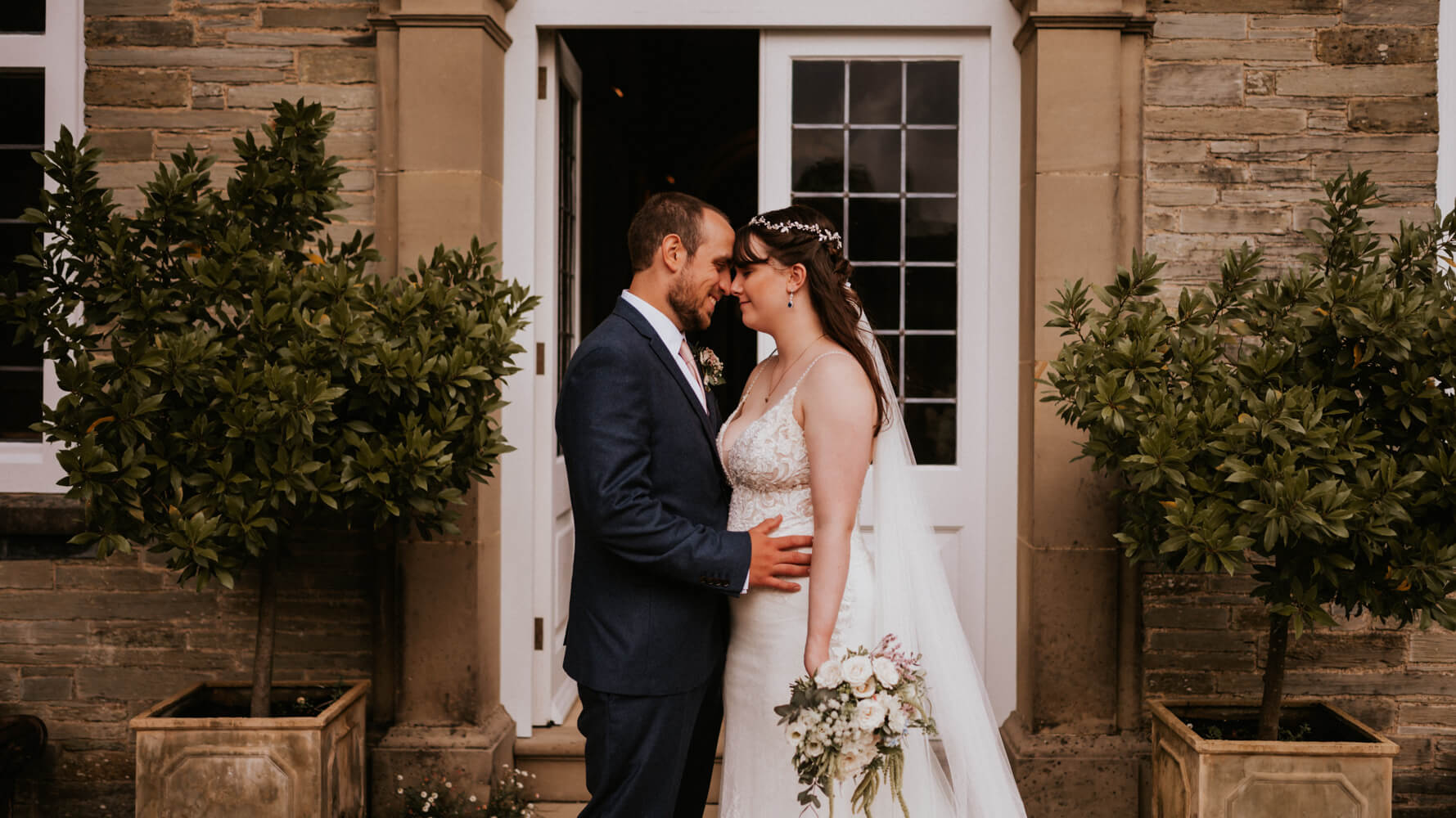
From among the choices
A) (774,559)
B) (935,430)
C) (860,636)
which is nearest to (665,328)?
(774,559)

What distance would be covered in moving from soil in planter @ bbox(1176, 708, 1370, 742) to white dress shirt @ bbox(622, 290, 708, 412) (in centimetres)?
219

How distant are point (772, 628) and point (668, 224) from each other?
3.52 feet

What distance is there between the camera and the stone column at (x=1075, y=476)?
3732mm

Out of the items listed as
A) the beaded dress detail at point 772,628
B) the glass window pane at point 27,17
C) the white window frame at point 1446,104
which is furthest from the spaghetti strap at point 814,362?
the glass window pane at point 27,17

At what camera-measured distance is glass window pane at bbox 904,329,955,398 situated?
13.4 feet

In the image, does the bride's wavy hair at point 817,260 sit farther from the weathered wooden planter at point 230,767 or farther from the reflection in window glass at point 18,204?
the reflection in window glass at point 18,204

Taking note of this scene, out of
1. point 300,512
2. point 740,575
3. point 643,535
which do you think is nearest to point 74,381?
point 300,512

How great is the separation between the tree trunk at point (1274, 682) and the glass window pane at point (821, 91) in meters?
2.49

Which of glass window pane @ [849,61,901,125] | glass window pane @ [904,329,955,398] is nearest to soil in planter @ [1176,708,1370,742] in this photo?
glass window pane @ [904,329,955,398]

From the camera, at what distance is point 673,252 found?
102 inches

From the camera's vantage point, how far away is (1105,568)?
3.75 m

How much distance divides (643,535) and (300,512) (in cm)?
187

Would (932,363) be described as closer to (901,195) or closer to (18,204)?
(901,195)

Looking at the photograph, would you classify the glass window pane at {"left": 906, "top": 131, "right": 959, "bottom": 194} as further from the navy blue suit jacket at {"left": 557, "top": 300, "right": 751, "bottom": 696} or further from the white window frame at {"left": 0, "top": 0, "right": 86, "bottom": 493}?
the white window frame at {"left": 0, "top": 0, "right": 86, "bottom": 493}
